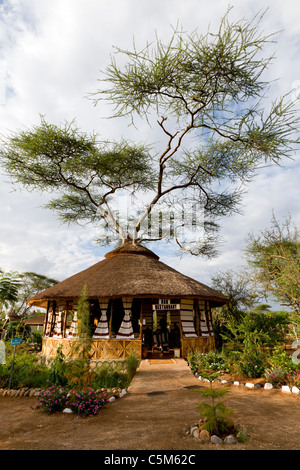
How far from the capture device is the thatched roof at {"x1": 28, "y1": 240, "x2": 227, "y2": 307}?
1331cm

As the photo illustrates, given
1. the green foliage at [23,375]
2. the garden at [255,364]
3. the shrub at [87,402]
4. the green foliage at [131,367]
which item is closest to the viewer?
the shrub at [87,402]

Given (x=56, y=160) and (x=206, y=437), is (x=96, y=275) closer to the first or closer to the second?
(x=56, y=160)

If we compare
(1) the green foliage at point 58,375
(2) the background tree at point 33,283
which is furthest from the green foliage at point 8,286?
(2) the background tree at point 33,283

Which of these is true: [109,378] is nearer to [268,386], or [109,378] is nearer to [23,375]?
[23,375]

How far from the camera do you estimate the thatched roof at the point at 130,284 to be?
A: 1331 cm

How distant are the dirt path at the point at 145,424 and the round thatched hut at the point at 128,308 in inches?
230

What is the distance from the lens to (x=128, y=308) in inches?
548

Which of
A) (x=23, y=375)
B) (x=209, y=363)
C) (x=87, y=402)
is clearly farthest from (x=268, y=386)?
(x=23, y=375)

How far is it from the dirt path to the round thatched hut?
584cm

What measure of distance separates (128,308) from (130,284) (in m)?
1.27

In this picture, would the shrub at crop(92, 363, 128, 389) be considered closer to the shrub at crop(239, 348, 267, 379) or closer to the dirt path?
the dirt path

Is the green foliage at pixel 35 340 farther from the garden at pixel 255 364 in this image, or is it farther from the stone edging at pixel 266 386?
the stone edging at pixel 266 386

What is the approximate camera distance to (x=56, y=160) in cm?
1706
